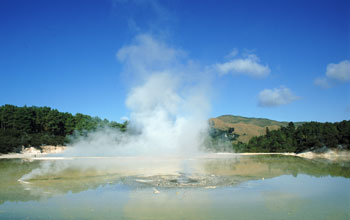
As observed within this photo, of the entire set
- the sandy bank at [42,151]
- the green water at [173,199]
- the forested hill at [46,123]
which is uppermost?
the forested hill at [46,123]

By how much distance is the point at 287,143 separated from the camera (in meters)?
64.2

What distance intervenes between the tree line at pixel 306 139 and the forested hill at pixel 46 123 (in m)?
33.3

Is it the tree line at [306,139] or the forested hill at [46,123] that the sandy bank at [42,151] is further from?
the tree line at [306,139]

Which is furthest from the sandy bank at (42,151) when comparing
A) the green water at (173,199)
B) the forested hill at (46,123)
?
the green water at (173,199)

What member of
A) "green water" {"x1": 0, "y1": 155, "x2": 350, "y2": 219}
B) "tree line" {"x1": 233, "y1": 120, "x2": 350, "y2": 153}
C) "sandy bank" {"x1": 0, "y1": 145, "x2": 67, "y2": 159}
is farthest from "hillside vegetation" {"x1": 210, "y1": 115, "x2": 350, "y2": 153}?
"green water" {"x1": 0, "y1": 155, "x2": 350, "y2": 219}

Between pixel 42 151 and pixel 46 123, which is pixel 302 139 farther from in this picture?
pixel 46 123

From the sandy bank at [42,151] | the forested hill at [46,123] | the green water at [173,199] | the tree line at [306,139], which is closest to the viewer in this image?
the green water at [173,199]

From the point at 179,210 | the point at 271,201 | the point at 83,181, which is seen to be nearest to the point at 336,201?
the point at 271,201

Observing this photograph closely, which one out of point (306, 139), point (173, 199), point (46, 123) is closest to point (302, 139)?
point (306, 139)

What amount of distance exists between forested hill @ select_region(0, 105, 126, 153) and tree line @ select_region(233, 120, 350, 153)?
109 feet

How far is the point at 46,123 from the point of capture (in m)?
74.9

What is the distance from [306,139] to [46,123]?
6137 centimetres

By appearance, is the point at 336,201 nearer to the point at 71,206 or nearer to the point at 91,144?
the point at 71,206

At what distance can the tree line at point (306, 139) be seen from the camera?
4762 cm
